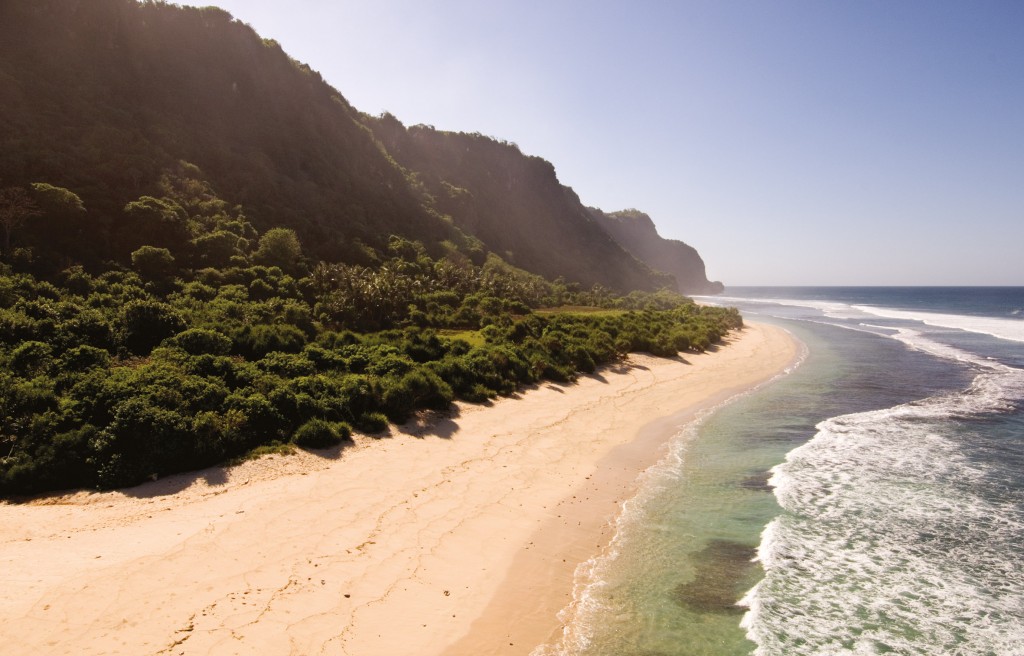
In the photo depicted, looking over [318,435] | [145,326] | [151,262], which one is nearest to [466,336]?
[145,326]

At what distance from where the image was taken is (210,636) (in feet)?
27.8

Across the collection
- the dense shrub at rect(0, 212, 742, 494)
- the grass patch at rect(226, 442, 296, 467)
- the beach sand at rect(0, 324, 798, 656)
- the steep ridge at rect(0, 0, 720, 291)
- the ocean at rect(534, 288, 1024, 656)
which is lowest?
the ocean at rect(534, 288, 1024, 656)

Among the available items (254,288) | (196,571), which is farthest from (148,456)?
(254,288)

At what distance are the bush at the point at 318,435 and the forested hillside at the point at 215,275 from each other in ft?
0.22

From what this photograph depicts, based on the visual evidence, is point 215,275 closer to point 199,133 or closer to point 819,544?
point 199,133

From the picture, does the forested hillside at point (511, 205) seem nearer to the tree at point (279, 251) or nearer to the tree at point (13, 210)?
the tree at point (279, 251)

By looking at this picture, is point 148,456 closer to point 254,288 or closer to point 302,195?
point 254,288

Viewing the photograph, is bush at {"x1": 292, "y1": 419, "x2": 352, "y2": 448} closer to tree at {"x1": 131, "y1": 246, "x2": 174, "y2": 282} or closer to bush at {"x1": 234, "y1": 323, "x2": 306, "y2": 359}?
bush at {"x1": 234, "y1": 323, "x2": 306, "y2": 359}

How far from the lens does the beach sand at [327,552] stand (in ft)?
28.7

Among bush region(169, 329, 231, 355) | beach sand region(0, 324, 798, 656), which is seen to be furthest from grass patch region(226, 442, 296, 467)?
bush region(169, 329, 231, 355)

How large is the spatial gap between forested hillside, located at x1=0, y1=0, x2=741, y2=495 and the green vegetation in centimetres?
10

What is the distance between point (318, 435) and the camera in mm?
17422

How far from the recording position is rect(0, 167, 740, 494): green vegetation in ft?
48.1

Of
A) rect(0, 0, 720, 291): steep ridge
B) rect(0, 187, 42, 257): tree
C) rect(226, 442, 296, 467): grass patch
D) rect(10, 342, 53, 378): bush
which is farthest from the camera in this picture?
rect(0, 0, 720, 291): steep ridge
